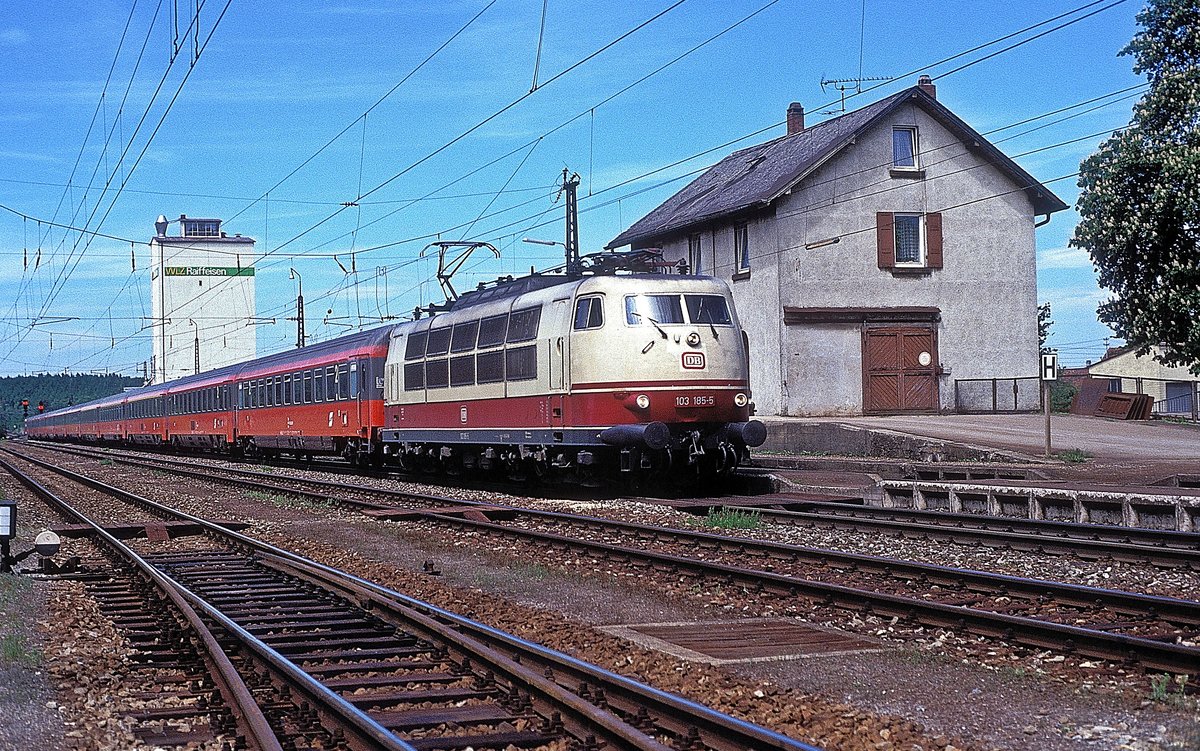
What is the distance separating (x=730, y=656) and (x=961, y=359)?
96.7 ft

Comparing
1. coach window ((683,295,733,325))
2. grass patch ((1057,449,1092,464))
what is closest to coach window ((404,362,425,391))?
coach window ((683,295,733,325))

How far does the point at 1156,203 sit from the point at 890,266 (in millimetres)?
12431

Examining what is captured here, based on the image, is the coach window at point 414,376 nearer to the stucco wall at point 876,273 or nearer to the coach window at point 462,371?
the coach window at point 462,371

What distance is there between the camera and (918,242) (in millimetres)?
36094

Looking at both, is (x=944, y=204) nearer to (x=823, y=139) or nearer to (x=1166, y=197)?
(x=823, y=139)

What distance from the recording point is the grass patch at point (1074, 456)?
23.2 m

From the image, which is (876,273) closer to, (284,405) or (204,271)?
(284,405)

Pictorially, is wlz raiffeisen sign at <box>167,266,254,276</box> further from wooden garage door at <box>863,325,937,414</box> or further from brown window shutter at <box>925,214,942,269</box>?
wooden garage door at <box>863,325,937,414</box>

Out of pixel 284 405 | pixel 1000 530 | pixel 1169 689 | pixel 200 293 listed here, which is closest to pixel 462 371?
pixel 1000 530

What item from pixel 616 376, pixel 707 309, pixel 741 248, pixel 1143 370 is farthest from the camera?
pixel 1143 370

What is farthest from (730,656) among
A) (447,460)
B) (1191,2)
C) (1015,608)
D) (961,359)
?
(961,359)

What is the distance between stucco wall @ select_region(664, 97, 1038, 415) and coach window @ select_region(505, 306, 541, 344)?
14.6 metres

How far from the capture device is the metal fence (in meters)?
35.6

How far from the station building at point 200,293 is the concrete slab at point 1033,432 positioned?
3592 inches
